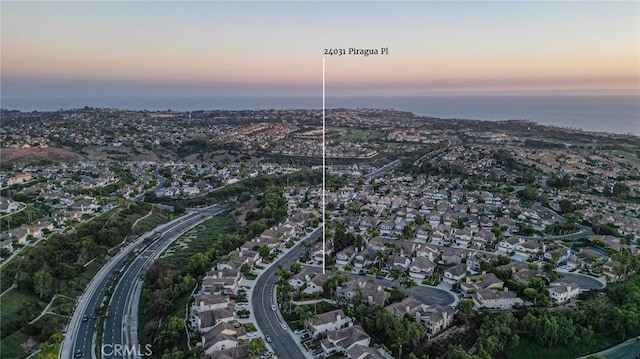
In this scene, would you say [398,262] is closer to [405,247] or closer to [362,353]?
[405,247]

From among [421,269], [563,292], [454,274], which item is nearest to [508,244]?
[454,274]

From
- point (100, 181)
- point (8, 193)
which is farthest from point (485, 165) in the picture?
point (8, 193)

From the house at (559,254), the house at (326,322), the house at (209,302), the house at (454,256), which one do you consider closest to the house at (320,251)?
the house at (326,322)

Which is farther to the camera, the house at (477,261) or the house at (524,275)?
the house at (477,261)

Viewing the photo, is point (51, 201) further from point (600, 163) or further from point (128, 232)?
point (600, 163)

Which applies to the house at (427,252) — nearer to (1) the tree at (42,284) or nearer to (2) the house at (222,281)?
(2) the house at (222,281)

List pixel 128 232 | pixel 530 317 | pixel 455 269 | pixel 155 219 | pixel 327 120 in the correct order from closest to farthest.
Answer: pixel 530 317
pixel 455 269
pixel 128 232
pixel 155 219
pixel 327 120
